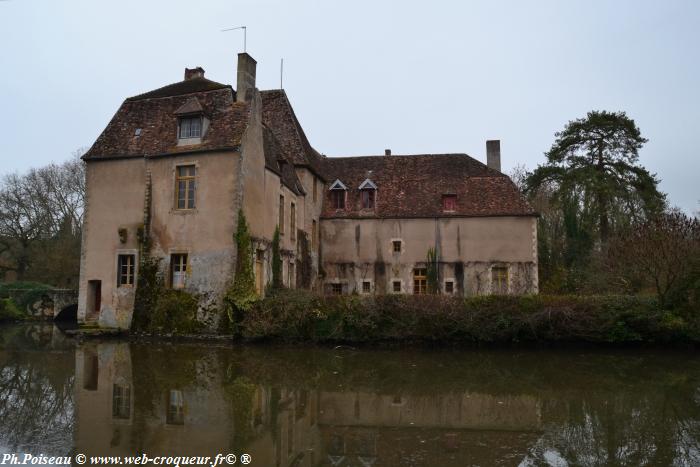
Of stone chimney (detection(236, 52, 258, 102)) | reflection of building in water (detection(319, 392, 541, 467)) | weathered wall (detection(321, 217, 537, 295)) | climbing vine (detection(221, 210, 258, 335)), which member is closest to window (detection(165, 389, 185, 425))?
reflection of building in water (detection(319, 392, 541, 467))

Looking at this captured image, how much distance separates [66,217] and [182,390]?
1166 inches

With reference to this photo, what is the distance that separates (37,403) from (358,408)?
4945 mm

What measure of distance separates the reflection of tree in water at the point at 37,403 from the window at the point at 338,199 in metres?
14.5

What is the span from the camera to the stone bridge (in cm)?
2675

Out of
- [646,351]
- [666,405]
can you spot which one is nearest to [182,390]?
[666,405]

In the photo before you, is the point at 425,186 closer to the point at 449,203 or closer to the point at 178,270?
the point at 449,203

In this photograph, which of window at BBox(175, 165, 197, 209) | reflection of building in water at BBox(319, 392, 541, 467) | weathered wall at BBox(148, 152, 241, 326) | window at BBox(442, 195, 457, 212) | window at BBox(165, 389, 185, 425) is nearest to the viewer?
reflection of building in water at BBox(319, 392, 541, 467)

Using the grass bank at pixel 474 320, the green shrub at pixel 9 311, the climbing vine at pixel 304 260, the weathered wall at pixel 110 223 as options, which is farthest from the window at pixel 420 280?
the green shrub at pixel 9 311

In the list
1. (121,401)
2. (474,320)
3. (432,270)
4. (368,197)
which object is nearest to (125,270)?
(121,401)

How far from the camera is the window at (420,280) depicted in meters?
24.8

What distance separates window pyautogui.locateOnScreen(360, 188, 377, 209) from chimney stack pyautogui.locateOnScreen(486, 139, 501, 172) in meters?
5.88

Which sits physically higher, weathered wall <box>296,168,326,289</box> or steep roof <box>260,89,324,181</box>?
steep roof <box>260,89,324,181</box>

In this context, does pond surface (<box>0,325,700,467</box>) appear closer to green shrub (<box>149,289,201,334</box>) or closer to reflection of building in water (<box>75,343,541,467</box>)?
reflection of building in water (<box>75,343,541,467</box>)

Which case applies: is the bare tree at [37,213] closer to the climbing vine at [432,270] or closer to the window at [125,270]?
the window at [125,270]
